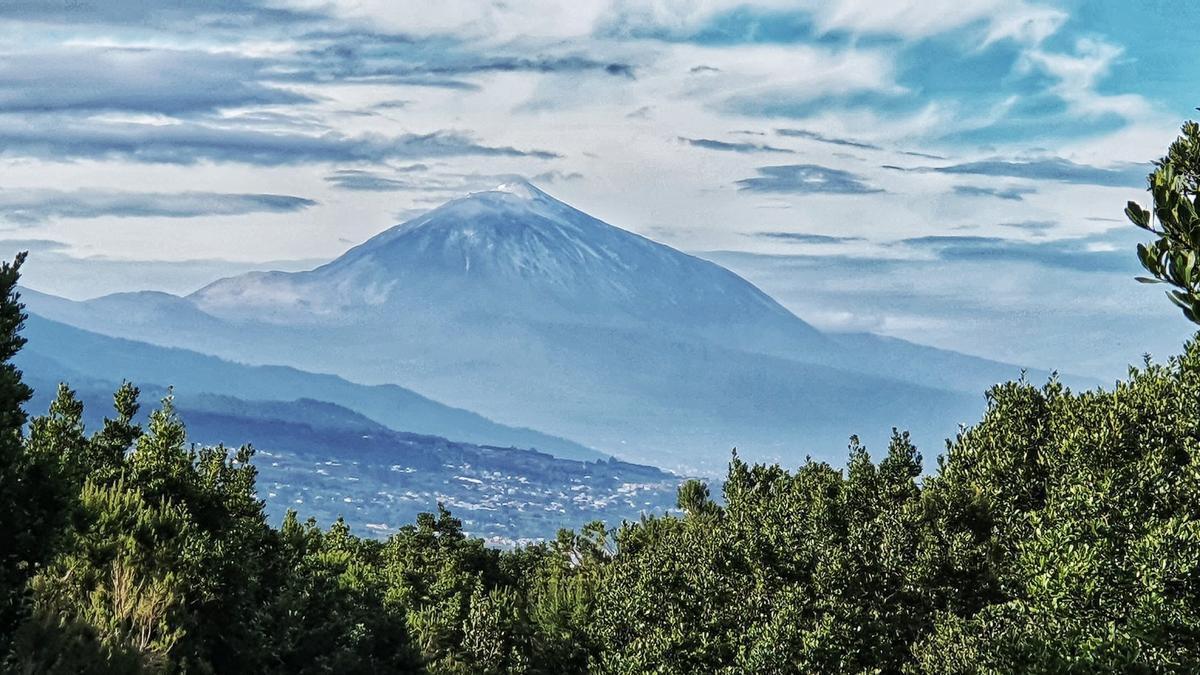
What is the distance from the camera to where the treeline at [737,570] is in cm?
2720

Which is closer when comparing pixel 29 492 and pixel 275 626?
pixel 29 492

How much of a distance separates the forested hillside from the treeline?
0.08 metres

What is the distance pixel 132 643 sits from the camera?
96.3 feet

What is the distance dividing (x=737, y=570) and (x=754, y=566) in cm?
152

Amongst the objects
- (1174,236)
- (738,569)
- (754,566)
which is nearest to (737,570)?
(738,569)

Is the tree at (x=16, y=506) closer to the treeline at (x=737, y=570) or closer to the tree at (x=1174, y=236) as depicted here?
the treeline at (x=737, y=570)

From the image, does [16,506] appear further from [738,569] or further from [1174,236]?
[738,569]

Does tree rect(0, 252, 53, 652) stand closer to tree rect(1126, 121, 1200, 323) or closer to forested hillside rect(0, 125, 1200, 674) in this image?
forested hillside rect(0, 125, 1200, 674)

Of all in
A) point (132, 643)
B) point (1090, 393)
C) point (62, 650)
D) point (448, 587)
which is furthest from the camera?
point (448, 587)

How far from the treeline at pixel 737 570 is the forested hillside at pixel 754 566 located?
8 cm

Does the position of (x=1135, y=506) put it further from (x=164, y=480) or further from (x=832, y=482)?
(x=164, y=480)

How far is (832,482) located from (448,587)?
79.3 feet

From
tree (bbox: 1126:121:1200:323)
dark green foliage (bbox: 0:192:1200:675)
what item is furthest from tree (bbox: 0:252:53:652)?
tree (bbox: 1126:121:1200:323)

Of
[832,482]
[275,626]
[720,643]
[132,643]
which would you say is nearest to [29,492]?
[132,643]
